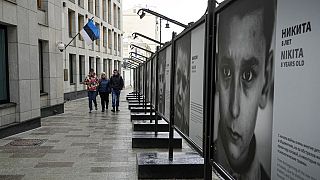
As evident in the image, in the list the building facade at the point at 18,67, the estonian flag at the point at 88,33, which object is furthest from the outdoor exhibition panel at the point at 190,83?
the estonian flag at the point at 88,33

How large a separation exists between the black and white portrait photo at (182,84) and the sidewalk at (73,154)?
157cm

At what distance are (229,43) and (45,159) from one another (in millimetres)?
5441

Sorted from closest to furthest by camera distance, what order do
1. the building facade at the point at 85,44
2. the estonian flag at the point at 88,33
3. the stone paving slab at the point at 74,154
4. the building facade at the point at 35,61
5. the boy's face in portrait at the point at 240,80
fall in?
the boy's face in portrait at the point at 240,80 < the stone paving slab at the point at 74,154 < the building facade at the point at 35,61 < the estonian flag at the point at 88,33 < the building facade at the point at 85,44

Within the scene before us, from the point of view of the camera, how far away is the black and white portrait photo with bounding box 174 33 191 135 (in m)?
4.38

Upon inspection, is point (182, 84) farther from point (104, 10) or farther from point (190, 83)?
point (104, 10)

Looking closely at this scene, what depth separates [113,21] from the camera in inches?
1667

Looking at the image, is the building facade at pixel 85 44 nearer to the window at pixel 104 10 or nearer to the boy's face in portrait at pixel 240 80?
the window at pixel 104 10

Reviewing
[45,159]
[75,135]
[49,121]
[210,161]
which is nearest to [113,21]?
[49,121]

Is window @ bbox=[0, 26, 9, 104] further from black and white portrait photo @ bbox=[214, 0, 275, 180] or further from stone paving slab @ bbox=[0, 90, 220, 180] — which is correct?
black and white portrait photo @ bbox=[214, 0, 275, 180]

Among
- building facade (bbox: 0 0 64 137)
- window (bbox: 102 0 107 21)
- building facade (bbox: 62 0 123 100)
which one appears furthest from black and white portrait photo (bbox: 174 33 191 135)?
window (bbox: 102 0 107 21)

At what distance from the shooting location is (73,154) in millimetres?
7465

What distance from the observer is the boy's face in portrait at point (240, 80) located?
88.3 inches

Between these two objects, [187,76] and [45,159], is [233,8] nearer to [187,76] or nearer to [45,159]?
[187,76]

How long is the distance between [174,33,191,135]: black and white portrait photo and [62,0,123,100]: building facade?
58.3 ft
